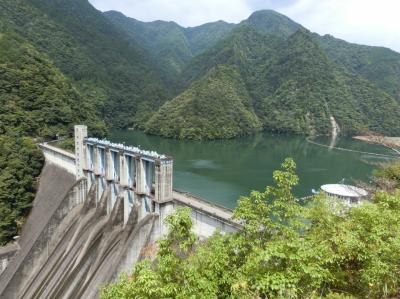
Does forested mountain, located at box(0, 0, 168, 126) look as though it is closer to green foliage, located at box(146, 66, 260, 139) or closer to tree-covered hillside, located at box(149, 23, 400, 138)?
green foliage, located at box(146, 66, 260, 139)

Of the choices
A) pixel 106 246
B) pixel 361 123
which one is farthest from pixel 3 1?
pixel 361 123

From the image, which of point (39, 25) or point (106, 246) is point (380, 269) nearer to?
point (106, 246)

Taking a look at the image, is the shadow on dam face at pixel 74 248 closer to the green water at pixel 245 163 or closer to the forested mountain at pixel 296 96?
the green water at pixel 245 163

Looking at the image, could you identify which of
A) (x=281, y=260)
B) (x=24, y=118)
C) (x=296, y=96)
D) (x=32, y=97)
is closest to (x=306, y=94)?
(x=296, y=96)

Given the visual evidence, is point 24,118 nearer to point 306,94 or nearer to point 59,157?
point 59,157

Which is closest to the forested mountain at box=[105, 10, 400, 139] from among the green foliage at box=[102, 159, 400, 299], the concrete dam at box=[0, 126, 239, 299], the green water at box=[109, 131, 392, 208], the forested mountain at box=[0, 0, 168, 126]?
the green water at box=[109, 131, 392, 208]

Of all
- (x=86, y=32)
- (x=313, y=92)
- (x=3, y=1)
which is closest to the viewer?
(x=3, y=1)
